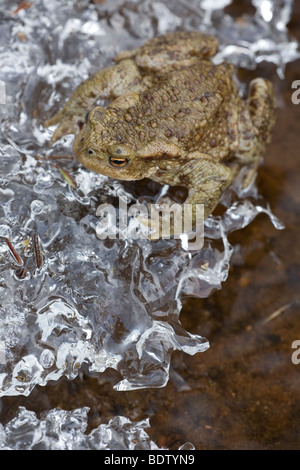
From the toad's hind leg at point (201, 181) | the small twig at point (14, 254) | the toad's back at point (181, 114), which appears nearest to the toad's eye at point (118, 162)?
the toad's back at point (181, 114)

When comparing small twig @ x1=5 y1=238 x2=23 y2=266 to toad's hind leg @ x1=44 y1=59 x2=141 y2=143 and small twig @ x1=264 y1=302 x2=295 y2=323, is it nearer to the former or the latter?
toad's hind leg @ x1=44 y1=59 x2=141 y2=143

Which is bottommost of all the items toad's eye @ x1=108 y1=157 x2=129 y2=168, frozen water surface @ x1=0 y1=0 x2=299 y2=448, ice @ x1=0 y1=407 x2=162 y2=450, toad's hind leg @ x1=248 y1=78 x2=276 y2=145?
ice @ x1=0 y1=407 x2=162 y2=450

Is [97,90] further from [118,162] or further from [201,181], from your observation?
[201,181]

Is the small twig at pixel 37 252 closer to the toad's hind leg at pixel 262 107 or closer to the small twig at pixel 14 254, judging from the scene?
the small twig at pixel 14 254

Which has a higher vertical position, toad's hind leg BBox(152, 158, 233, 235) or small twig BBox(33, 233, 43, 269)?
toad's hind leg BBox(152, 158, 233, 235)

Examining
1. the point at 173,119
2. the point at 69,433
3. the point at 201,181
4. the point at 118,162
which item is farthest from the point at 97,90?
the point at 69,433

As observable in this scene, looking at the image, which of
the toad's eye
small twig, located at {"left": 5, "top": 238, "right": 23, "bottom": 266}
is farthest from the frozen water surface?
the toad's eye
